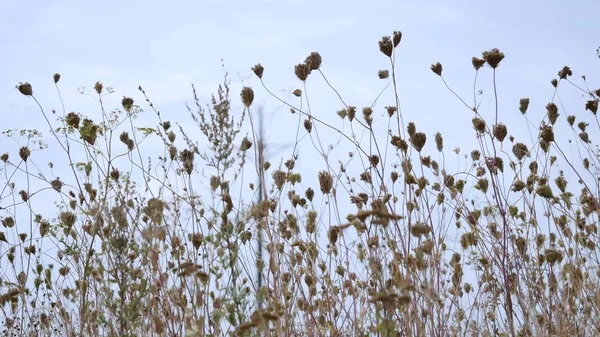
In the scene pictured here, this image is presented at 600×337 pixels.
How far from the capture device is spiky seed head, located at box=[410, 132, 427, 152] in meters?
3.65

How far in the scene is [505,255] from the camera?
3615 millimetres

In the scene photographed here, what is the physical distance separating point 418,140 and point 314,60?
0.68 m

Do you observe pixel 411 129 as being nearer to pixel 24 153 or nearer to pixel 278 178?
pixel 278 178

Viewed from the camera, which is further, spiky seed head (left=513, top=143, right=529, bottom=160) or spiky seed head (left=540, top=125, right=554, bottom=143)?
spiky seed head (left=513, top=143, right=529, bottom=160)

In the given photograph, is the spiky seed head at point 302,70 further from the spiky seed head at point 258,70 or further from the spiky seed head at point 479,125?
the spiky seed head at point 479,125

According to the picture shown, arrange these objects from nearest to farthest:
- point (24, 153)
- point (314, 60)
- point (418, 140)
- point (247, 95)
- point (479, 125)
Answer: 1. point (247, 95)
2. point (418, 140)
3. point (314, 60)
4. point (479, 125)
5. point (24, 153)

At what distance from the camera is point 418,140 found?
12.0ft

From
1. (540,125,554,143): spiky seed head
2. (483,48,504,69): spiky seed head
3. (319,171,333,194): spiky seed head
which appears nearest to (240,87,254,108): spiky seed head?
(319,171,333,194): spiky seed head

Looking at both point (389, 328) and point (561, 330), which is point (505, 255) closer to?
point (561, 330)

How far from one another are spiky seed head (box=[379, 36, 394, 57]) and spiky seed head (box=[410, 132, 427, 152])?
444 mm

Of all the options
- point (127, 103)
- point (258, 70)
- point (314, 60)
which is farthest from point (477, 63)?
point (127, 103)

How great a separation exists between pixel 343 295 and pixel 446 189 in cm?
84

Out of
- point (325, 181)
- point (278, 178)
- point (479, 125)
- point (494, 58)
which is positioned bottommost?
point (325, 181)

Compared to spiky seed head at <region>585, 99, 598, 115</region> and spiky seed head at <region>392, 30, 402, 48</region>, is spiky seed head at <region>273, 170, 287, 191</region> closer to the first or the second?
spiky seed head at <region>392, 30, 402, 48</region>
